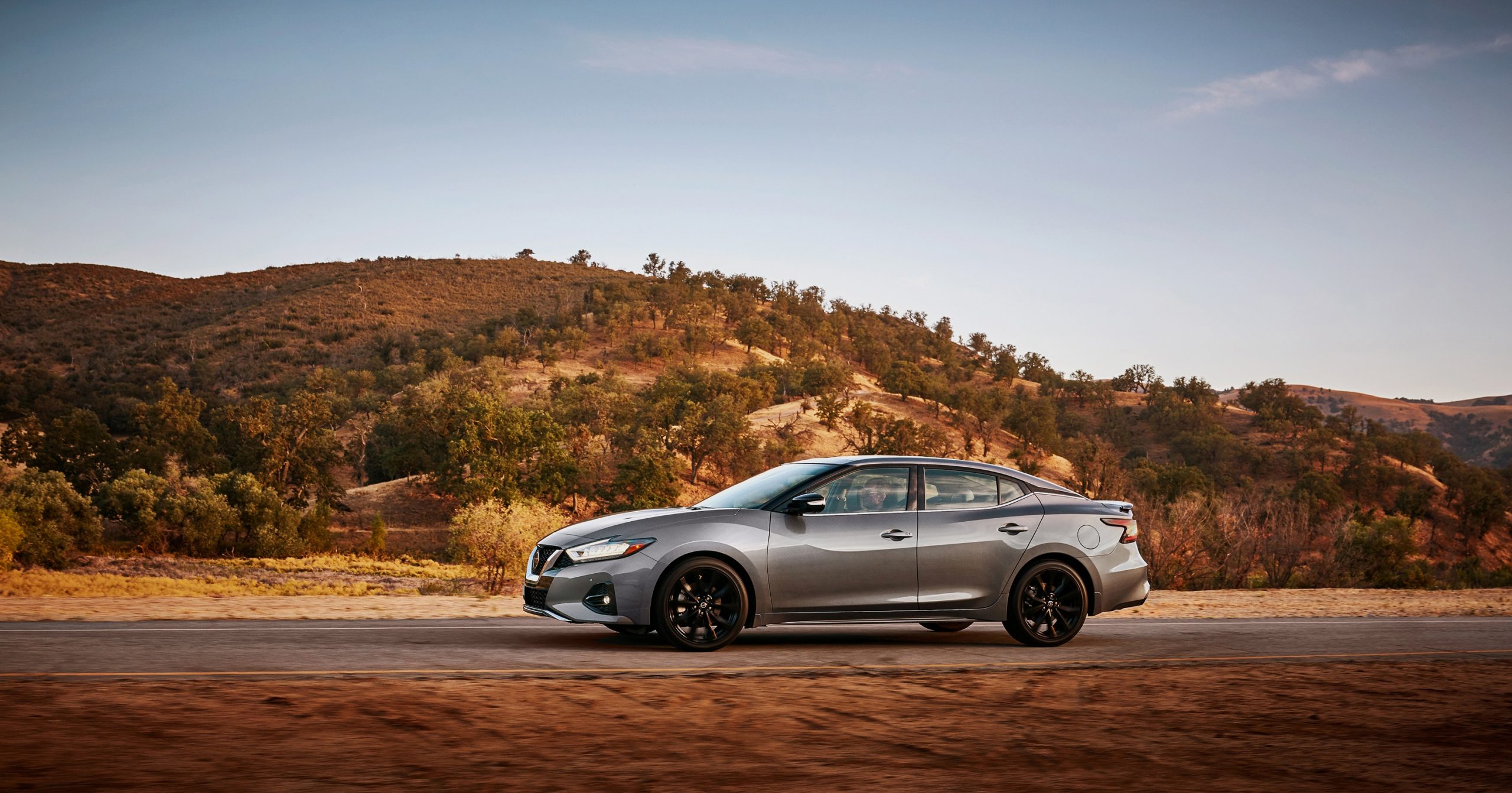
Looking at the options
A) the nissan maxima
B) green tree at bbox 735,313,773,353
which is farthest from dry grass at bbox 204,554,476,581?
green tree at bbox 735,313,773,353

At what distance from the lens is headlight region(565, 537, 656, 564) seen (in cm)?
906

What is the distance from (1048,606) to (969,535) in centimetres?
105

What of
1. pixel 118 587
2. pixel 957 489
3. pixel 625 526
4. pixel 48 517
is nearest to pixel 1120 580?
pixel 957 489

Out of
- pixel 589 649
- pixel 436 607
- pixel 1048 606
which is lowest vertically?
pixel 436 607

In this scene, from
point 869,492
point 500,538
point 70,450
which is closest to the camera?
point 869,492

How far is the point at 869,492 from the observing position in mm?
9820

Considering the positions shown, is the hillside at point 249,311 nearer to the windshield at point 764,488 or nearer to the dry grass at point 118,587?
the dry grass at point 118,587

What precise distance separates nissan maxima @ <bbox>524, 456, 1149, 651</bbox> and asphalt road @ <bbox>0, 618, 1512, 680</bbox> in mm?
330

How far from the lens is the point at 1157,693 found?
761 centimetres

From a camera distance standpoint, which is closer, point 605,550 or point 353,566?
point 605,550

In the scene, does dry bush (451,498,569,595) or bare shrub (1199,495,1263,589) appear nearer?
bare shrub (1199,495,1263,589)

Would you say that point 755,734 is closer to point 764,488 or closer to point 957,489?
point 764,488

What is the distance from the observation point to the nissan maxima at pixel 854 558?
9102mm

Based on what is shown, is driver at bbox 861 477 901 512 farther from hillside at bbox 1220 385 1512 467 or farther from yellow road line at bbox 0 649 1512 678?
hillside at bbox 1220 385 1512 467
